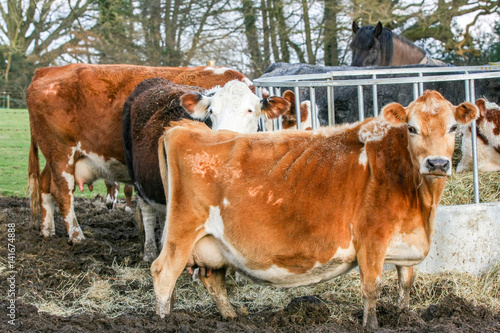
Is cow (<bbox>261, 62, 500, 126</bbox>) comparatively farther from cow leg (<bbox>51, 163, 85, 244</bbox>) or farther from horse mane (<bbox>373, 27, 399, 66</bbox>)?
cow leg (<bbox>51, 163, 85, 244</bbox>)

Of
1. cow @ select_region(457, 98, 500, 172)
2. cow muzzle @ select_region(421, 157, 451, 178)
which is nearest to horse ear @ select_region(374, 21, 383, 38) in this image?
cow @ select_region(457, 98, 500, 172)

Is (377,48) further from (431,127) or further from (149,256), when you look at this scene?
(431,127)

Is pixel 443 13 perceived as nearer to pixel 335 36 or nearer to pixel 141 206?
pixel 335 36

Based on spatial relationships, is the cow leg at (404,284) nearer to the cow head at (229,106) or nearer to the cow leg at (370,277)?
the cow leg at (370,277)

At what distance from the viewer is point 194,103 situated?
18.6 ft

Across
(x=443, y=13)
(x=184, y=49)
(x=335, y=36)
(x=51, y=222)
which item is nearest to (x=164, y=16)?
(x=184, y=49)

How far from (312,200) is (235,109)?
6.36 ft

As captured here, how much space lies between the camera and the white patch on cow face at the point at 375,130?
4.03m

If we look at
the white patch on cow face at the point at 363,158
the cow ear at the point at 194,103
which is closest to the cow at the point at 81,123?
the cow ear at the point at 194,103

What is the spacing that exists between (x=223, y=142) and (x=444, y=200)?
97.6 inches

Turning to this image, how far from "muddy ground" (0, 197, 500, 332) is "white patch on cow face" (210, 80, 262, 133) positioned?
1.56 metres

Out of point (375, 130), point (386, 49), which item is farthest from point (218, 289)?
point (386, 49)

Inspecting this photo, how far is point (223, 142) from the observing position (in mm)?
4227

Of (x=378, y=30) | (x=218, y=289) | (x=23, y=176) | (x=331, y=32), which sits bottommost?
(x=218, y=289)
